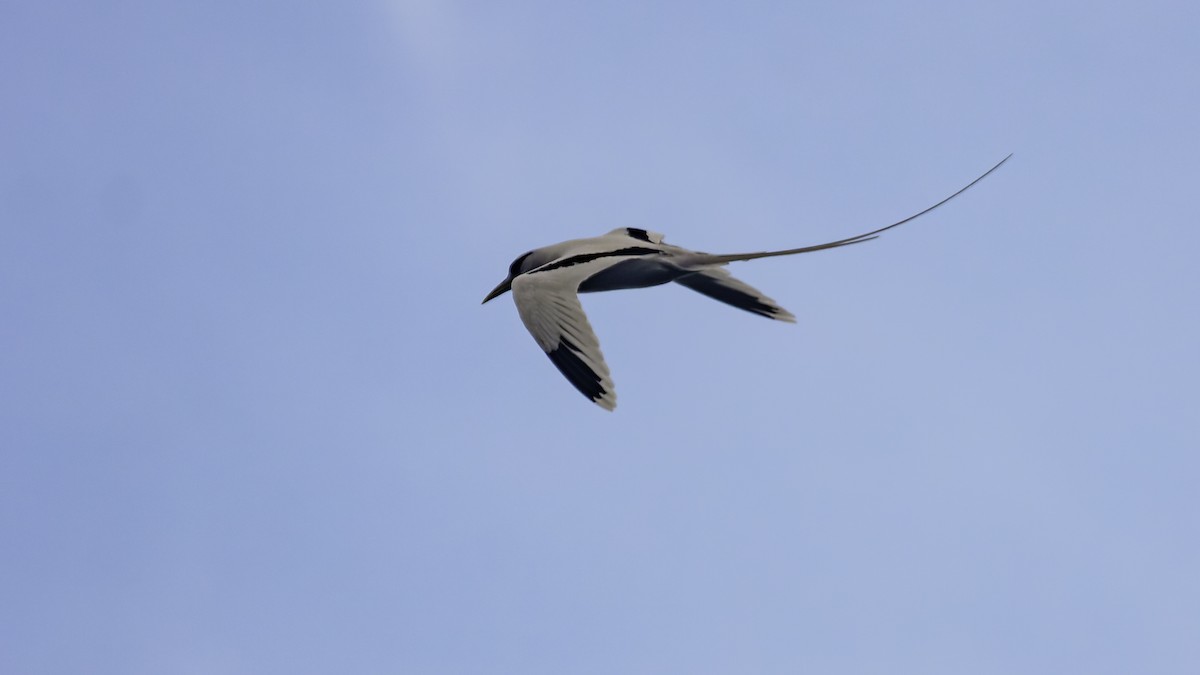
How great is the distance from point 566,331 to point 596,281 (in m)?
2.81

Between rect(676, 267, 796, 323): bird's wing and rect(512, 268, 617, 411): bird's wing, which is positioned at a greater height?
rect(676, 267, 796, 323): bird's wing

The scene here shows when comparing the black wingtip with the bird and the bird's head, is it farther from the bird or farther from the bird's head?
the bird's head

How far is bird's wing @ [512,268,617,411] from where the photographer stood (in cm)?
1770

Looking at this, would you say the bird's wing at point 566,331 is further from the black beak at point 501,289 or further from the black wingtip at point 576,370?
the black beak at point 501,289

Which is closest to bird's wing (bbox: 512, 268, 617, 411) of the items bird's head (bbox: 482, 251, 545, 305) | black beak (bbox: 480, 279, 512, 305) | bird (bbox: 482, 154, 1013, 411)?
bird (bbox: 482, 154, 1013, 411)

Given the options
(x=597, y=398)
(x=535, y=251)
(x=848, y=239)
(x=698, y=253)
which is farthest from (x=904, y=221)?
(x=535, y=251)

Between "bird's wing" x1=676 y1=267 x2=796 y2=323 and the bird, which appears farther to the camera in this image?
"bird's wing" x1=676 y1=267 x2=796 y2=323

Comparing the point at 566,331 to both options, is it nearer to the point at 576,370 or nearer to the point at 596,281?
the point at 576,370

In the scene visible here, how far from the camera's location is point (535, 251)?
22891 millimetres

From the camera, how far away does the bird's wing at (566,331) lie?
17703mm

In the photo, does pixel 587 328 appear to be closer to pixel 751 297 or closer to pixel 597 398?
pixel 597 398

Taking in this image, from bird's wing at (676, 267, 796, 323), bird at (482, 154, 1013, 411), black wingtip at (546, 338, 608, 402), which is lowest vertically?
black wingtip at (546, 338, 608, 402)

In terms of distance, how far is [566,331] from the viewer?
18.3 m

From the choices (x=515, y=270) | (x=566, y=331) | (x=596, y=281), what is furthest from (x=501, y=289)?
(x=566, y=331)
